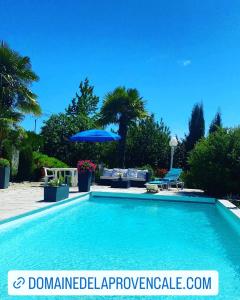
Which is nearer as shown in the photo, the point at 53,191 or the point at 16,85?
the point at 53,191

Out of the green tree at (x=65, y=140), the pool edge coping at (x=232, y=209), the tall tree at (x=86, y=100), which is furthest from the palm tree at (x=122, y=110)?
the tall tree at (x=86, y=100)

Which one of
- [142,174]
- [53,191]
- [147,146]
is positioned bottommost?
[53,191]

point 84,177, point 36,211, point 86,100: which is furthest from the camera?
point 86,100

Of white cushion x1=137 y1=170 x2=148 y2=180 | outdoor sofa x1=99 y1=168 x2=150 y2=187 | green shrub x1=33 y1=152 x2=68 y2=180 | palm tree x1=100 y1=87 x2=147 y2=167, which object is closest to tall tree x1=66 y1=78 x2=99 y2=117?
palm tree x1=100 y1=87 x2=147 y2=167

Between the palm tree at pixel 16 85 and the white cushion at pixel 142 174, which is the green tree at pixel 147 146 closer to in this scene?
the white cushion at pixel 142 174

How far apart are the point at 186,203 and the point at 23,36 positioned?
9889 millimetres

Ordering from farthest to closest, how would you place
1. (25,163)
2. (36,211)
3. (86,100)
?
1. (86,100)
2. (25,163)
3. (36,211)

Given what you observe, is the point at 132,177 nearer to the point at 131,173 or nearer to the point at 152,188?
the point at 131,173

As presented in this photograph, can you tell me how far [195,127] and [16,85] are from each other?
50.4 feet

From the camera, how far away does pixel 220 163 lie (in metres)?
14.5

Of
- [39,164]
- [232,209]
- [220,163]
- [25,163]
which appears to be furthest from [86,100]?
[232,209]

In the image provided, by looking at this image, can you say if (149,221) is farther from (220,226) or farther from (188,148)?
(188,148)

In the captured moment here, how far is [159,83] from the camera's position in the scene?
20.1 meters

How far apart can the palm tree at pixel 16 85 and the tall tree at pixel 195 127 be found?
44.7ft
